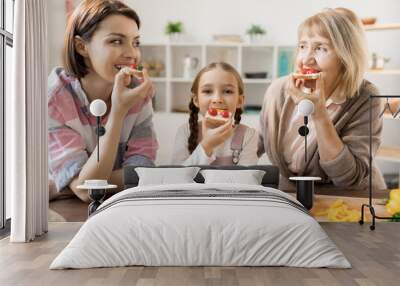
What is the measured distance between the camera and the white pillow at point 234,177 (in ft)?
22.9

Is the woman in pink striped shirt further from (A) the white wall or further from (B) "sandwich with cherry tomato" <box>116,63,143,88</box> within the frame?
(A) the white wall

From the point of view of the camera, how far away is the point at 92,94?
24.2 feet

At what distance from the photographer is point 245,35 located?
7516mm

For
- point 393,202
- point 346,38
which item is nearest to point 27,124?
point 346,38

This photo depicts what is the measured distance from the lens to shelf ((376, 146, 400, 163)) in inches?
292

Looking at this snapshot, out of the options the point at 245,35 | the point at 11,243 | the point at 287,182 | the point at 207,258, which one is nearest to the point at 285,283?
the point at 207,258

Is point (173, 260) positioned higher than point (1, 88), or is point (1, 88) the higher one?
point (1, 88)

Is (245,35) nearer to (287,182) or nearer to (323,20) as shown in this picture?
(323,20)

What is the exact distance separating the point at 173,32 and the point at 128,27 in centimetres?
51

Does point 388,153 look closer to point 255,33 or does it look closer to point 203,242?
point 255,33

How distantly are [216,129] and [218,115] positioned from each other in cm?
16

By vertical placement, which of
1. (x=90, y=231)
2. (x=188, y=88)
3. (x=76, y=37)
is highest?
(x=76, y=37)

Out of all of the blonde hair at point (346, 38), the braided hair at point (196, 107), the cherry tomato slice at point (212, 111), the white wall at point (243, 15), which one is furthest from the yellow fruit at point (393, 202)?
the cherry tomato slice at point (212, 111)

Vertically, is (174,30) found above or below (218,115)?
above
